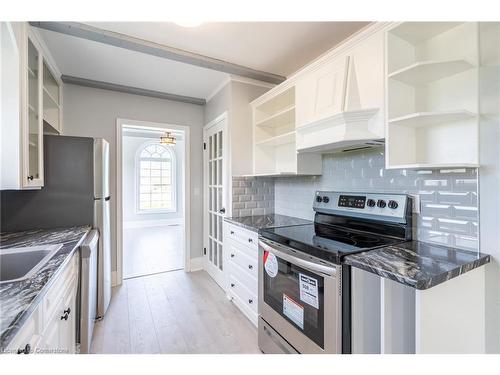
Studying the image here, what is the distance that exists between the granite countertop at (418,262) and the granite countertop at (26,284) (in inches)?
51.9

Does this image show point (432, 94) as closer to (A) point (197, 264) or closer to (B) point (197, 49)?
(B) point (197, 49)

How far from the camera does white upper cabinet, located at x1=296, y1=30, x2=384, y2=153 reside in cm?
147

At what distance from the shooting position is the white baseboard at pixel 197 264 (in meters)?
3.44

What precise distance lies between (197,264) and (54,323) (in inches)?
92.5

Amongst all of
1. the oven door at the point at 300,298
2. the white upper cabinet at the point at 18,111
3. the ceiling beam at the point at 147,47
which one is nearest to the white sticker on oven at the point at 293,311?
the oven door at the point at 300,298

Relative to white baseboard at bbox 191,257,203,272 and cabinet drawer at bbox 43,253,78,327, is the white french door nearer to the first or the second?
white baseboard at bbox 191,257,203,272

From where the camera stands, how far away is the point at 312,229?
6.29ft

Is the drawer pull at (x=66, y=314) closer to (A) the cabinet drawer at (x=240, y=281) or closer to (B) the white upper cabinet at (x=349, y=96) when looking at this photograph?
(A) the cabinet drawer at (x=240, y=281)

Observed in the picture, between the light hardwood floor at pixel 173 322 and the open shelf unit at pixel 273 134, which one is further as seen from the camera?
the open shelf unit at pixel 273 134

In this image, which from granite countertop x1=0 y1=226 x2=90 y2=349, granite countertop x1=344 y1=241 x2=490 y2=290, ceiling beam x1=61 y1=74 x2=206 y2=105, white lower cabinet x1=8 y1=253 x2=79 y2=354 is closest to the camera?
granite countertop x1=0 y1=226 x2=90 y2=349

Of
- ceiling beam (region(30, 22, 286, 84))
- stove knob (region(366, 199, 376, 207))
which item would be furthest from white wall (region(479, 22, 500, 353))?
ceiling beam (region(30, 22, 286, 84))

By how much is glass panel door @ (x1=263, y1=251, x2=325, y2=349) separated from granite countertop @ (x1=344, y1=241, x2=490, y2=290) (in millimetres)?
296

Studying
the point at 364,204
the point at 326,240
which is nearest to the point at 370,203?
the point at 364,204
